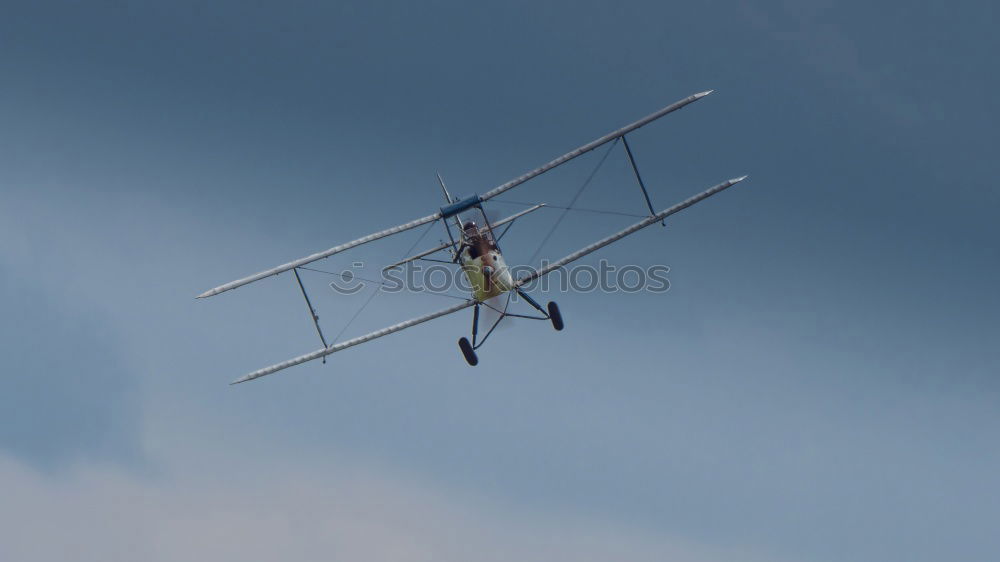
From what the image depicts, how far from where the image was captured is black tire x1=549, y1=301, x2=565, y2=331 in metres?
54.1

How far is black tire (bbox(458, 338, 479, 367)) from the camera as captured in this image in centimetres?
5469

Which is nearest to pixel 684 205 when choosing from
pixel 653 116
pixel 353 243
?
pixel 653 116

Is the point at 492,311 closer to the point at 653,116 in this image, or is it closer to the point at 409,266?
the point at 409,266

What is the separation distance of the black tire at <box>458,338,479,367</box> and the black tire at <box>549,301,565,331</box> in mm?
3079

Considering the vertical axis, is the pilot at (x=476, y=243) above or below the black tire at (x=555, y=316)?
above

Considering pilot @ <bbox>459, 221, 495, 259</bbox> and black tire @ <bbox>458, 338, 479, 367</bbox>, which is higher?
pilot @ <bbox>459, 221, 495, 259</bbox>

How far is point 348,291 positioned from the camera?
A: 58344 millimetres

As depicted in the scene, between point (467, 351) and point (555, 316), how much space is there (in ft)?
11.2

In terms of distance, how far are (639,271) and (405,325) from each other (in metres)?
9.00

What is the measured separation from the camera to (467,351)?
5475 centimetres

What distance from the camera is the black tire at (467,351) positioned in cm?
5469

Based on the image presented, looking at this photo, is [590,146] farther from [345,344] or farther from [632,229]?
[345,344]

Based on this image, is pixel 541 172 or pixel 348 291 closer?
pixel 541 172

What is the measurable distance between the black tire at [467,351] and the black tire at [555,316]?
3.08 m
